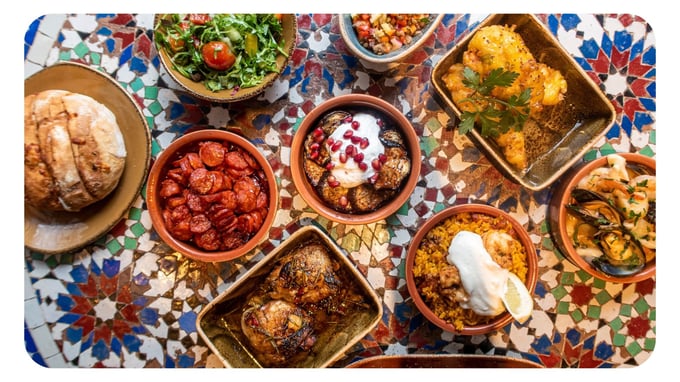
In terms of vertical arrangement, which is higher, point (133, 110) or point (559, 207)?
point (133, 110)

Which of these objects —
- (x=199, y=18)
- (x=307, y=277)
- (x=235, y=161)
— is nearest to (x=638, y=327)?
(x=307, y=277)

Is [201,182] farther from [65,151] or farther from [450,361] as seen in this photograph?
[450,361]

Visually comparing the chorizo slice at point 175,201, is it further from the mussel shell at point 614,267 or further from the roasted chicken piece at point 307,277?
the mussel shell at point 614,267

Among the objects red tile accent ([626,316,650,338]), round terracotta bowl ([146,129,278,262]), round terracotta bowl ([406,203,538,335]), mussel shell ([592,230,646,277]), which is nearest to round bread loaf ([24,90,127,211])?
round terracotta bowl ([146,129,278,262])
